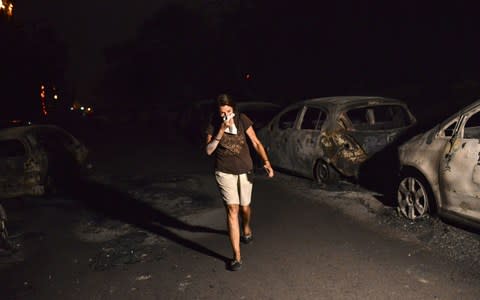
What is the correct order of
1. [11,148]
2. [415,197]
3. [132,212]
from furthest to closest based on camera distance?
1. [11,148]
2. [132,212]
3. [415,197]

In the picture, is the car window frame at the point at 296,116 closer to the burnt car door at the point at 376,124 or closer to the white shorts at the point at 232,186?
the burnt car door at the point at 376,124

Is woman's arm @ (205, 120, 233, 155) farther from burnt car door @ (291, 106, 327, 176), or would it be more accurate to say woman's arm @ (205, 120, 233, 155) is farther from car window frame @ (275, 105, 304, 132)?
car window frame @ (275, 105, 304, 132)

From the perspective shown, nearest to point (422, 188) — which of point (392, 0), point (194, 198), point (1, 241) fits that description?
point (194, 198)

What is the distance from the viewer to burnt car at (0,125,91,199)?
25.3ft

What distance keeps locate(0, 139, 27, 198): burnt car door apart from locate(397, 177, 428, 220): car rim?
21.3 ft

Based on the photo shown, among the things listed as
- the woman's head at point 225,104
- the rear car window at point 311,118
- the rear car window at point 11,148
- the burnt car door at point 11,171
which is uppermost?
the woman's head at point 225,104

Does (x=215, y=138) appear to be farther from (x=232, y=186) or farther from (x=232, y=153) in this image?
(x=232, y=186)

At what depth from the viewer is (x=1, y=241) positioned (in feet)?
18.2

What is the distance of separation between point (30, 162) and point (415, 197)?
6.56 m

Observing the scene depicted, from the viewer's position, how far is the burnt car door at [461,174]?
4.60 meters

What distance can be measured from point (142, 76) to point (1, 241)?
201ft

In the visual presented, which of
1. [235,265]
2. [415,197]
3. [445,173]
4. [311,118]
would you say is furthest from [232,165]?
[311,118]

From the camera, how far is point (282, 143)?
8.56 metres

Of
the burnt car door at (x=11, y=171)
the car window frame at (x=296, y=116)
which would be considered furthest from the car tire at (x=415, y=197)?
the burnt car door at (x=11, y=171)
